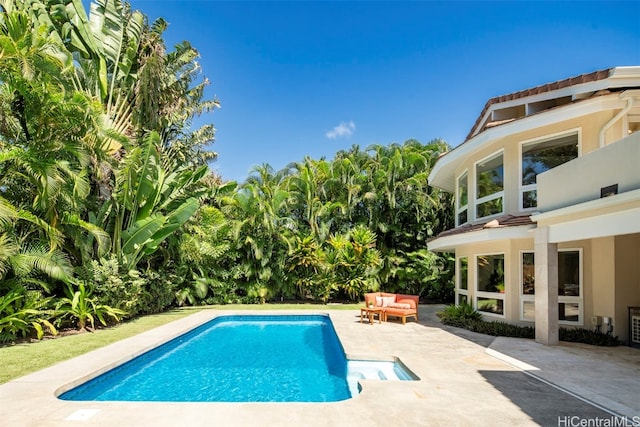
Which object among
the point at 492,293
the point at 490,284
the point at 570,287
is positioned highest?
the point at 570,287

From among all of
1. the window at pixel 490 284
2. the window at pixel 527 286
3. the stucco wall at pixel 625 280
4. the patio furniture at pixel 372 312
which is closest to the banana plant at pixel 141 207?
the patio furniture at pixel 372 312

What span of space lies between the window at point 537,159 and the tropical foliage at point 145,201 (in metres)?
8.95

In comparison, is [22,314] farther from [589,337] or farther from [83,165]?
[589,337]

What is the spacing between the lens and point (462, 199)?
1511cm

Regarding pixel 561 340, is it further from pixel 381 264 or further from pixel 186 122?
pixel 186 122

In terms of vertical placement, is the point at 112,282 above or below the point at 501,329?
above

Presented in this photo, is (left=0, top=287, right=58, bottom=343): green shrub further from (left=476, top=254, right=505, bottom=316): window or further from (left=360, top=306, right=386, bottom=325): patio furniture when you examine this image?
(left=476, top=254, right=505, bottom=316): window

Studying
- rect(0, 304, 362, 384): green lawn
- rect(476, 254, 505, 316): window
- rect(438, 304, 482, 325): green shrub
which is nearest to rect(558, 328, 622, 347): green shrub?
rect(476, 254, 505, 316): window

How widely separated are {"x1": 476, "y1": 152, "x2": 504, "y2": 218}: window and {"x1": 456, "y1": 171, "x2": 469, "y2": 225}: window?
106 centimetres

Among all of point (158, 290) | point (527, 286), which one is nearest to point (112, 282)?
point (158, 290)

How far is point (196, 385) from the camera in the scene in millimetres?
7559

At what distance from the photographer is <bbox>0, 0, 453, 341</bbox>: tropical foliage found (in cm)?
970

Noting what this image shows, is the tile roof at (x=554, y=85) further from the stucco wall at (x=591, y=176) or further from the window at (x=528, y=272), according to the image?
the window at (x=528, y=272)

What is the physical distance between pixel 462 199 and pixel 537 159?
4.18 meters
